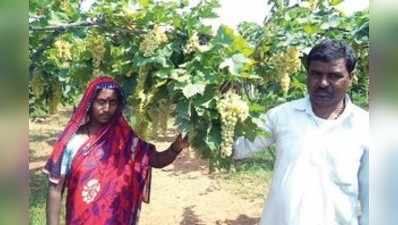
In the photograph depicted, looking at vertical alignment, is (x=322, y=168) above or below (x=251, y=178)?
above

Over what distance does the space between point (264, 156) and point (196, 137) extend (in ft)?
14.1

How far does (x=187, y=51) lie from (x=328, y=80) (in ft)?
1.99

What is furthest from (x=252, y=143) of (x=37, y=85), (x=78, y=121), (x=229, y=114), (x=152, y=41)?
(x=37, y=85)

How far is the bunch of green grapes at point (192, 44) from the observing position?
2.16 metres

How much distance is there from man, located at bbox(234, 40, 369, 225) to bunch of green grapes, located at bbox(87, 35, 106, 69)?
0.85m

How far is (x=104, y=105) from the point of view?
225 cm

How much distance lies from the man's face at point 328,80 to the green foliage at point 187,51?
Result: 0.17 m

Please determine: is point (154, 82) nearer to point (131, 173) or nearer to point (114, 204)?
point (131, 173)

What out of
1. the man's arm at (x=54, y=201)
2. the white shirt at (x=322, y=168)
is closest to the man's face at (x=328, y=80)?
the white shirt at (x=322, y=168)

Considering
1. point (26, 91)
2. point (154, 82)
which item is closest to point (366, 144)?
point (154, 82)

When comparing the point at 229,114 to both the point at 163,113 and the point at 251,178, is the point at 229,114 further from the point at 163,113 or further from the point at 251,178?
the point at 251,178

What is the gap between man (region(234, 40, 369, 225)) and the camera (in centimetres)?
206

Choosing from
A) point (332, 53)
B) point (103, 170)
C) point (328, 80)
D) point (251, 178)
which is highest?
point (332, 53)

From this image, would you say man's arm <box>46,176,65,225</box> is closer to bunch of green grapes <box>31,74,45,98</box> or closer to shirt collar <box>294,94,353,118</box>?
bunch of green grapes <box>31,74,45,98</box>
